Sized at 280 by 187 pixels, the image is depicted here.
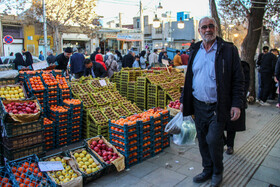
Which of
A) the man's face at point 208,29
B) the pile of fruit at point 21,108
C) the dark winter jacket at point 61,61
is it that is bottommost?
the pile of fruit at point 21,108

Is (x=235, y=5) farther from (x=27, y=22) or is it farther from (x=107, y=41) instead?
(x=107, y=41)

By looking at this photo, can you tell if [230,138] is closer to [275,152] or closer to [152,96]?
[275,152]

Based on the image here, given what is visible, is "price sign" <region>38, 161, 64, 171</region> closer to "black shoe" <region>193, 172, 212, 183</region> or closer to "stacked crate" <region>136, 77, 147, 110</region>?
"black shoe" <region>193, 172, 212, 183</region>

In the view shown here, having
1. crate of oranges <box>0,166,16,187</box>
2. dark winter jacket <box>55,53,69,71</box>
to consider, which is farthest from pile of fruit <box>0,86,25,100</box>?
dark winter jacket <box>55,53,69,71</box>

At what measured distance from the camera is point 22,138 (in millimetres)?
4504

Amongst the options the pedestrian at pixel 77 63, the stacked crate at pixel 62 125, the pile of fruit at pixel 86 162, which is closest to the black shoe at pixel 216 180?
the pile of fruit at pixel 86 162

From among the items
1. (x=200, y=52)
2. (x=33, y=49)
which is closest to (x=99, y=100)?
(x=200, y=52)

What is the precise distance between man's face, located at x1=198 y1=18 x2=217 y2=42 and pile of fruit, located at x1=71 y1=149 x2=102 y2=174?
8.85 ft

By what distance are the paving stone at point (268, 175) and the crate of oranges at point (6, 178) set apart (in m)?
3.76

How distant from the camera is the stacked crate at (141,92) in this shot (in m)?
8.23

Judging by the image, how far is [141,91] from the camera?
27.5 ft

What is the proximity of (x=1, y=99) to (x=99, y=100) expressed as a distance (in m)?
2.41

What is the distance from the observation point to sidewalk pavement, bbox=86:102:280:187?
160 inches

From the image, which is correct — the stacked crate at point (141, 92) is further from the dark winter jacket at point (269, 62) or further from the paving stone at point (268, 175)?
the dark winter jacket at point (269, 62)
